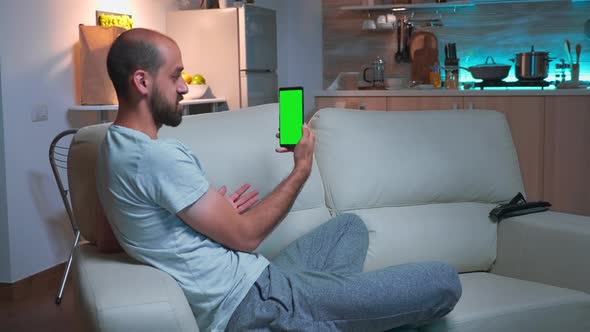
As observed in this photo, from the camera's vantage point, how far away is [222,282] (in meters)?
1.90

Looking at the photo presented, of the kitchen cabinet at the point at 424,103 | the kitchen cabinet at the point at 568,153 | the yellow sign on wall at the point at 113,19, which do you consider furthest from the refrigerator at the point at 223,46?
the kitchen cabinet at the point at 568,153

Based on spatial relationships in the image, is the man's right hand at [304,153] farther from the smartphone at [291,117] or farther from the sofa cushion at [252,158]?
the sofa cushion at [252,158]

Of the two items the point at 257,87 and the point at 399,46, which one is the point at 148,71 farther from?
the point at 399,46

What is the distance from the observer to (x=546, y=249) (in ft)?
8.30

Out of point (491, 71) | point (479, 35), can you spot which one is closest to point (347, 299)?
point (491, 71)

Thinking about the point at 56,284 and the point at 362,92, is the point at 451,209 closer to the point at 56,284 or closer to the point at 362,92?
the point at 56,284

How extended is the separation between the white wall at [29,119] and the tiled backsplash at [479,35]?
2.58 meters

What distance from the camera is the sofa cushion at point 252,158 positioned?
2.29m

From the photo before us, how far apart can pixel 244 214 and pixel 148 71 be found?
430 mm

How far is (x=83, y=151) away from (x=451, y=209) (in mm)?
1281

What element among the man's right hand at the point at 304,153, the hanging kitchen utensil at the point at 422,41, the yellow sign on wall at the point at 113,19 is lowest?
the man's right hand at the point at 304,153

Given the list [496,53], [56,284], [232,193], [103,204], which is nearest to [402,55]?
[496,53]

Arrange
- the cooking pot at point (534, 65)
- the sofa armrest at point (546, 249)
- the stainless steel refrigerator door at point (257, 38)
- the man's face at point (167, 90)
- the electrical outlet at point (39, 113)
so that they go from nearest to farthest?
the man's face at point (167, 90), the sofa armrest at point (546, 249), the electrical outlet at point (39, 113), the cooking pot at point (534, 65), the stainless steel refrigerator door at point (257, 38)

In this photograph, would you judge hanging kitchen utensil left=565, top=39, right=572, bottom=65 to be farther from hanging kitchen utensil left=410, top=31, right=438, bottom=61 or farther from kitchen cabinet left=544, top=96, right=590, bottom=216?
hanging kitchen utensil left=410, top=31, right=438, bottom=61
